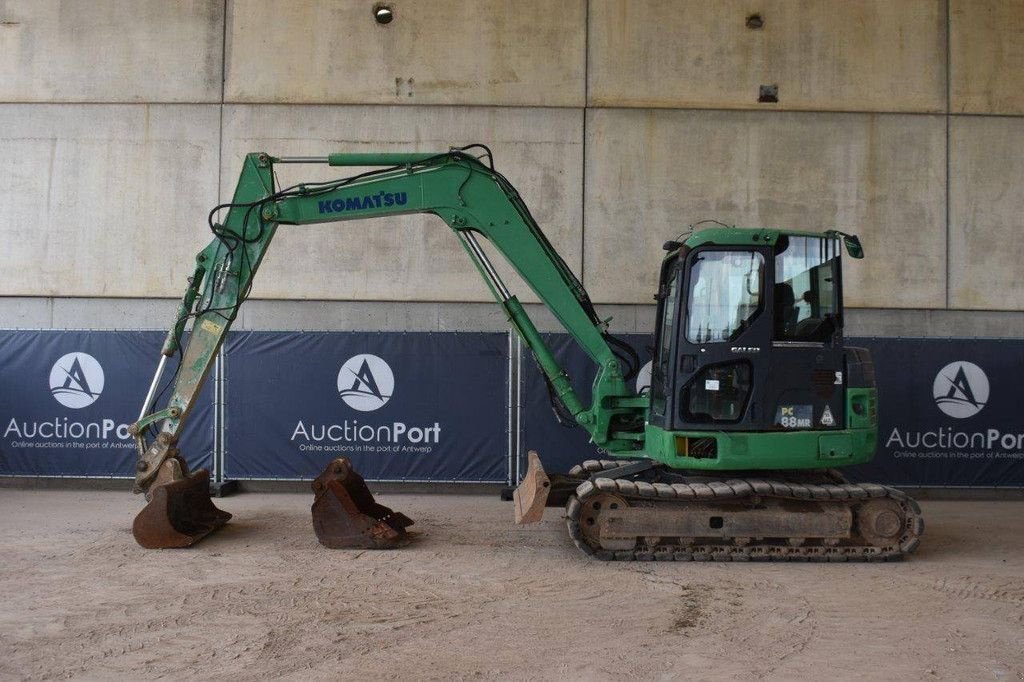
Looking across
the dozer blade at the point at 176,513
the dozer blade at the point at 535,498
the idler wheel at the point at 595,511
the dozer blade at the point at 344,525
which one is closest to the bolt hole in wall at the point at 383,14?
the dozer blade at the point at 176,513

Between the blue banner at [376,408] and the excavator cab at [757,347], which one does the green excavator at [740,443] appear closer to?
the excavator cab at [757,347]

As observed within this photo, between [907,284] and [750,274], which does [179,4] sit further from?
[907,284]

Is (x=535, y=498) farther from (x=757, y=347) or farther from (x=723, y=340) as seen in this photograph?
(x=757, y=347)

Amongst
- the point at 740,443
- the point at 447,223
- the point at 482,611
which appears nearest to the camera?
the point at 482,611

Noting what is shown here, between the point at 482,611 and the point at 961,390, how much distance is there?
785 centimetres

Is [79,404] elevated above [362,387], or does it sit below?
below

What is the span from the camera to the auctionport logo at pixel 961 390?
11.0 m

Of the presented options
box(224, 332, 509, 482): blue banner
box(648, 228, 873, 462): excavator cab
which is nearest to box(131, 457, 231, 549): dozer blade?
box(224, 332, 509, 482): blue banner

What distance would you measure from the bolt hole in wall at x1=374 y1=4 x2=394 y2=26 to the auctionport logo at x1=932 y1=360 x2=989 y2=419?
29.2 feet

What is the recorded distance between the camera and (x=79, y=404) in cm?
1135

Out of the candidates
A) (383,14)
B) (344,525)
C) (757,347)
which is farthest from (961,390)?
(383,14)

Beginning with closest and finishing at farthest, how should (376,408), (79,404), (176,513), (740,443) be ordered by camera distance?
1. (740,443)
2. (176,513)
3. (376,408)
4. (79,404)

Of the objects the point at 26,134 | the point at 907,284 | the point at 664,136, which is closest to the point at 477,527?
the point at 664,136

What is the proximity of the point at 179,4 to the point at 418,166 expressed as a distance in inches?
243
